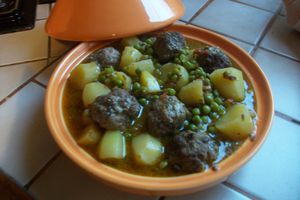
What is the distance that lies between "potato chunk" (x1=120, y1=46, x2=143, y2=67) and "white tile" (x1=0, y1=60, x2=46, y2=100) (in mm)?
285

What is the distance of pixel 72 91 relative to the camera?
2.58ft

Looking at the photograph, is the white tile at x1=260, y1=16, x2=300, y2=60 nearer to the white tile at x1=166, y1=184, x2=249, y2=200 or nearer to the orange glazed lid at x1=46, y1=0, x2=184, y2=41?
the orange glazed lid at x1=46, y1=0, x2=184, y2=41

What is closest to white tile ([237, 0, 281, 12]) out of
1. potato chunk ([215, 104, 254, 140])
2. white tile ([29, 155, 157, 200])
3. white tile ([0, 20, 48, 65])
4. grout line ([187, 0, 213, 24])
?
grout line ([187, 0, 213, 24])

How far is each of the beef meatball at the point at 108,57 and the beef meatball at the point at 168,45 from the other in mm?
108

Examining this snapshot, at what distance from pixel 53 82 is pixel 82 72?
7 cm

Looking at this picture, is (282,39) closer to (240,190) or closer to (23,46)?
(240,190)

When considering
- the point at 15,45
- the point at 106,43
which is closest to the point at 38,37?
the point at 15,45

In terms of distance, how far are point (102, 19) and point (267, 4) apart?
72cm

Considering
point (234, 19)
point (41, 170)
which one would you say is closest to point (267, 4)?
point (234, 19)

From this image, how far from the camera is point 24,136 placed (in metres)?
0.77

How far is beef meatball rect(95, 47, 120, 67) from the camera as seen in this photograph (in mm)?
833

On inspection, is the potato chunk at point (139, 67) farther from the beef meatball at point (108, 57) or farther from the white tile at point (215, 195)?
the white tile at point (215, 195)

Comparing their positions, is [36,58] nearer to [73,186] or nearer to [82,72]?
[82,72]

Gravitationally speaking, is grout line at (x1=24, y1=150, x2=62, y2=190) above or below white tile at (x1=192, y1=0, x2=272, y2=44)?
below
